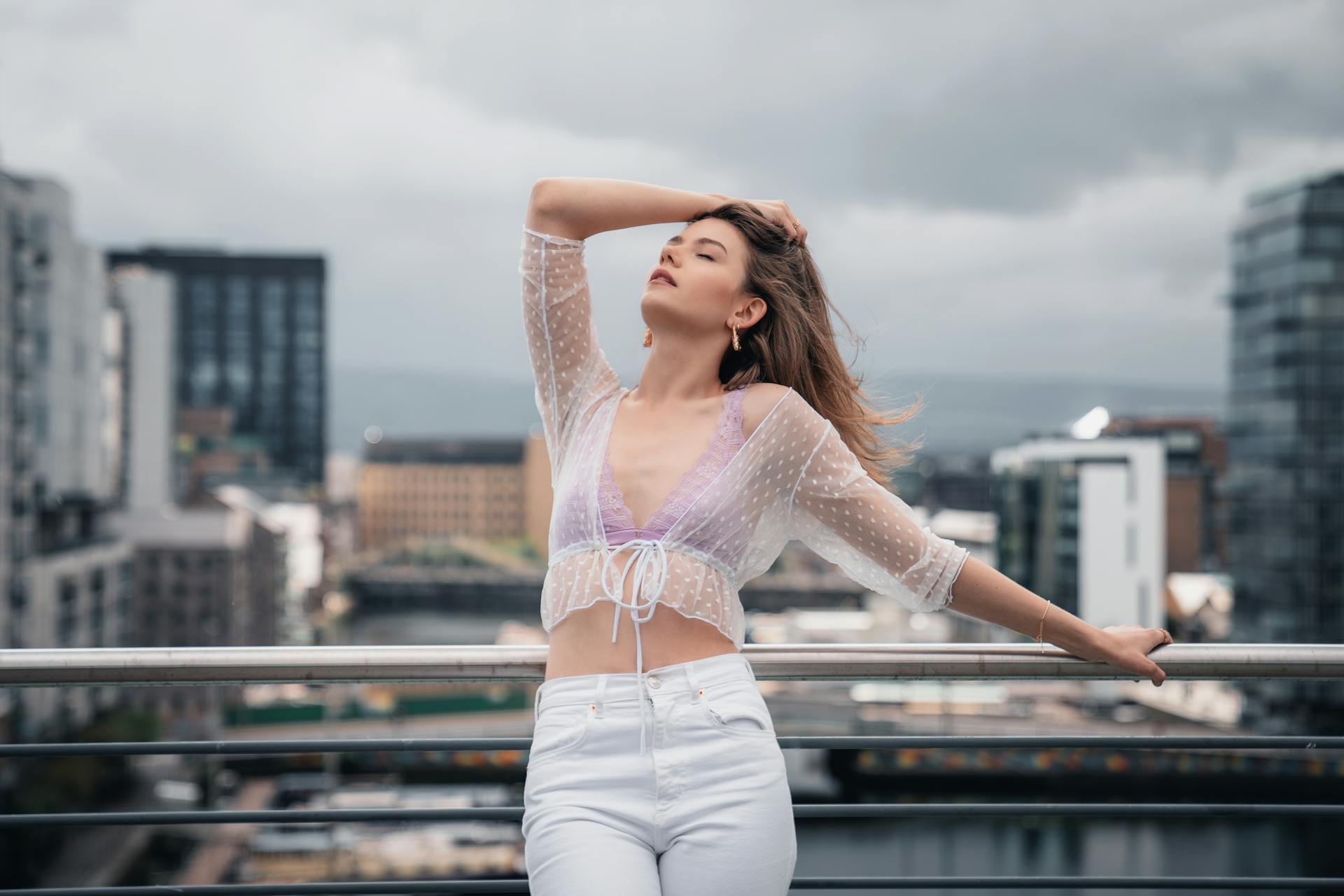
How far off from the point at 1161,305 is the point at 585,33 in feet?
182

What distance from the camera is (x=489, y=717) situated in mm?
36500

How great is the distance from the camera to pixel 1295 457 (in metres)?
33.3

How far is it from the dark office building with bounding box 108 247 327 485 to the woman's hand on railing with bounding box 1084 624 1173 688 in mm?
78335

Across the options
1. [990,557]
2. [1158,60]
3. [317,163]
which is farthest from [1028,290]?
[317,163]

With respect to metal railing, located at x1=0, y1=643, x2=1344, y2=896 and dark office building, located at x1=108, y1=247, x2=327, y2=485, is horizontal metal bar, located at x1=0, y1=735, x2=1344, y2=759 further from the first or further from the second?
dark office building, located at x1=108, y1=247, x2=327, y2=485

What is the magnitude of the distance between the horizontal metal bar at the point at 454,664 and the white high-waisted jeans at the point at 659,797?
0.87 feet

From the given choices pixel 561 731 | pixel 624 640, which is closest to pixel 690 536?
pixel 624 640

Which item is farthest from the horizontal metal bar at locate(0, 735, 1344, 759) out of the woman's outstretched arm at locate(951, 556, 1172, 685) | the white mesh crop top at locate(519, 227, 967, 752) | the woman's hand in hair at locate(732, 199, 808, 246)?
the woman's hand in hair at locate(732, 199, 808, 246)

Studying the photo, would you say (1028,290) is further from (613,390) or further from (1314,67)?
(613,390)

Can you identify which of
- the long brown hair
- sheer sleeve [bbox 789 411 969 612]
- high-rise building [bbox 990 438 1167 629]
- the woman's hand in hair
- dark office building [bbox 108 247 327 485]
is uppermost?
dark office building [bbox 108 247 327 485]

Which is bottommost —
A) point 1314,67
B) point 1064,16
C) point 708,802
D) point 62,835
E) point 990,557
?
point 62,835

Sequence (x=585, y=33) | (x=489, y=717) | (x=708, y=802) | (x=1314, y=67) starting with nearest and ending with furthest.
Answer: (x=708, y=802)
(x=489, y=717)
(x=1314, y=67)
(x=585, y=33)

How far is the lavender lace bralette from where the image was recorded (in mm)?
1265

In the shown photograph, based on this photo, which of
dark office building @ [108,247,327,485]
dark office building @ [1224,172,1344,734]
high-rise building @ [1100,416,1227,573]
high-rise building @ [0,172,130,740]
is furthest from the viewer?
dark office building @ [108,247,327,485]
